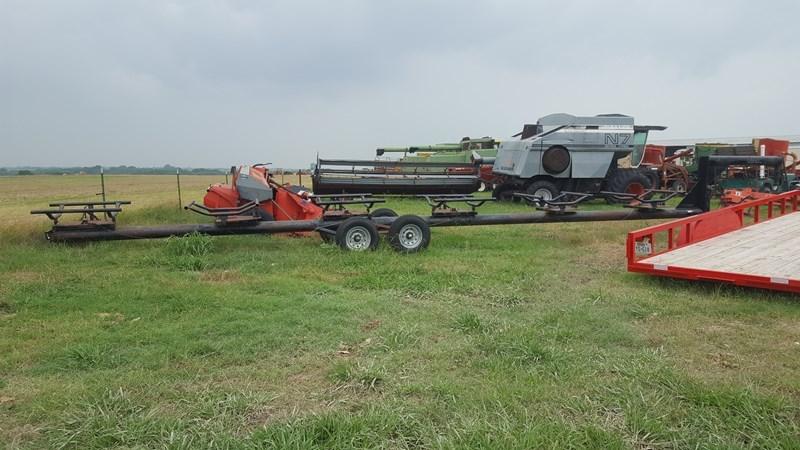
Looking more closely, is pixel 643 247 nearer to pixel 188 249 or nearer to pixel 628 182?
pixel 188 249

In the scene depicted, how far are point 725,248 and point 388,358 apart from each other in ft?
15.8

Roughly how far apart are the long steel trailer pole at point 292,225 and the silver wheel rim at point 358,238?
1.07 ft

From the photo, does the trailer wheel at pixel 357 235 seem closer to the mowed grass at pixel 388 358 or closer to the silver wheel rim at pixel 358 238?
the silver wheel rim at pixel 358 238

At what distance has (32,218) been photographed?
29.3 feet

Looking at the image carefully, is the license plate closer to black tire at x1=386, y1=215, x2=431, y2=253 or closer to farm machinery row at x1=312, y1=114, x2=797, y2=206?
black tire at x1=386, y1=215, x2=431, y2=253

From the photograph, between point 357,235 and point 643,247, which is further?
point 357,235

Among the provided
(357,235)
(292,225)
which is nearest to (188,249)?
(292,225)

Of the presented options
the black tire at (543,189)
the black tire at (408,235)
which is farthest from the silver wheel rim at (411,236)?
the black tire at (543,189)

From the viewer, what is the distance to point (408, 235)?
25.2 feet

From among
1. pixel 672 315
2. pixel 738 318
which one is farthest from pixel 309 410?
pixel 738 318

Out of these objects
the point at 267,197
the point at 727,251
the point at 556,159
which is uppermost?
the point at 556,159

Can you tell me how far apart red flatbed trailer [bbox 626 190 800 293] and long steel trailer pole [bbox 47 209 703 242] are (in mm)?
777

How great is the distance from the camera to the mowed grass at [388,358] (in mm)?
2771

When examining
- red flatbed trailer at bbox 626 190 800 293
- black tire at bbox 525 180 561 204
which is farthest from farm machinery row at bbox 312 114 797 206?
red flatbed trailer at bbox 626 190 800 293
